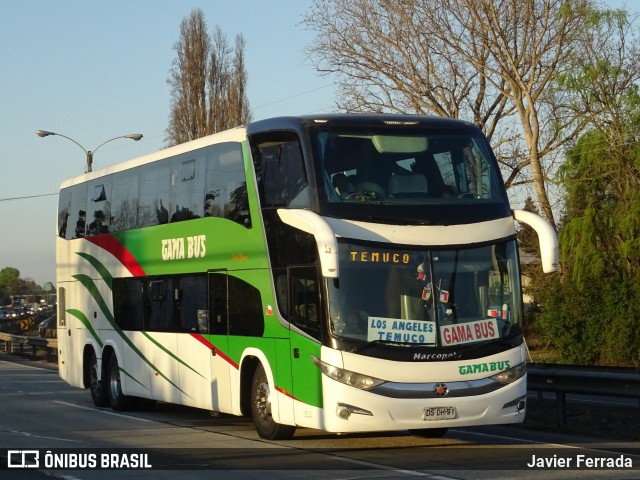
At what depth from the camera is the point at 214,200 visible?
17.3 m

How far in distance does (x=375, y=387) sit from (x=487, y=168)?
3.24 m

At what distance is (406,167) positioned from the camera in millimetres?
14656

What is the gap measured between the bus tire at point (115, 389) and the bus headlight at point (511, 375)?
9.31 m

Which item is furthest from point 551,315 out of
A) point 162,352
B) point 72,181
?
point 162,352

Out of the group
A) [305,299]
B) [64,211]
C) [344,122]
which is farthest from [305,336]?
[64,211]

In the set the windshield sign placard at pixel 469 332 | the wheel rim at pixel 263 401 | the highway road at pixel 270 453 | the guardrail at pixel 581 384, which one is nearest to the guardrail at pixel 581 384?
the guardrail at pixel 581 384

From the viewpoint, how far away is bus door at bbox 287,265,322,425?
1401 centimetres

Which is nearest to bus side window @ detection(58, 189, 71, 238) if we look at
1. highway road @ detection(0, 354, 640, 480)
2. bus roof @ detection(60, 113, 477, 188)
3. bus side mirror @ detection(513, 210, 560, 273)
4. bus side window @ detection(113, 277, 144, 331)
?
bus side window @ detection(113, 277, 144, 331)

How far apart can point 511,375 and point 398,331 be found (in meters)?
1.54

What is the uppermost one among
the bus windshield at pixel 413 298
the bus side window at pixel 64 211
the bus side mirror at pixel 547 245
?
the bus side window at pixel 64 211

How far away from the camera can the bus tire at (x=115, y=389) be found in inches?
846

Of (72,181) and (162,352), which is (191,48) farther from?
(162,352)

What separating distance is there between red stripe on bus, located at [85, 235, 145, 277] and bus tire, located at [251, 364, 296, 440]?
16.2 ft

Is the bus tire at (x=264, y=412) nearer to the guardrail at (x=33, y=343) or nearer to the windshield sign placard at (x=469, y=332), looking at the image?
the windshield sign placard at (x=469, y=332)
